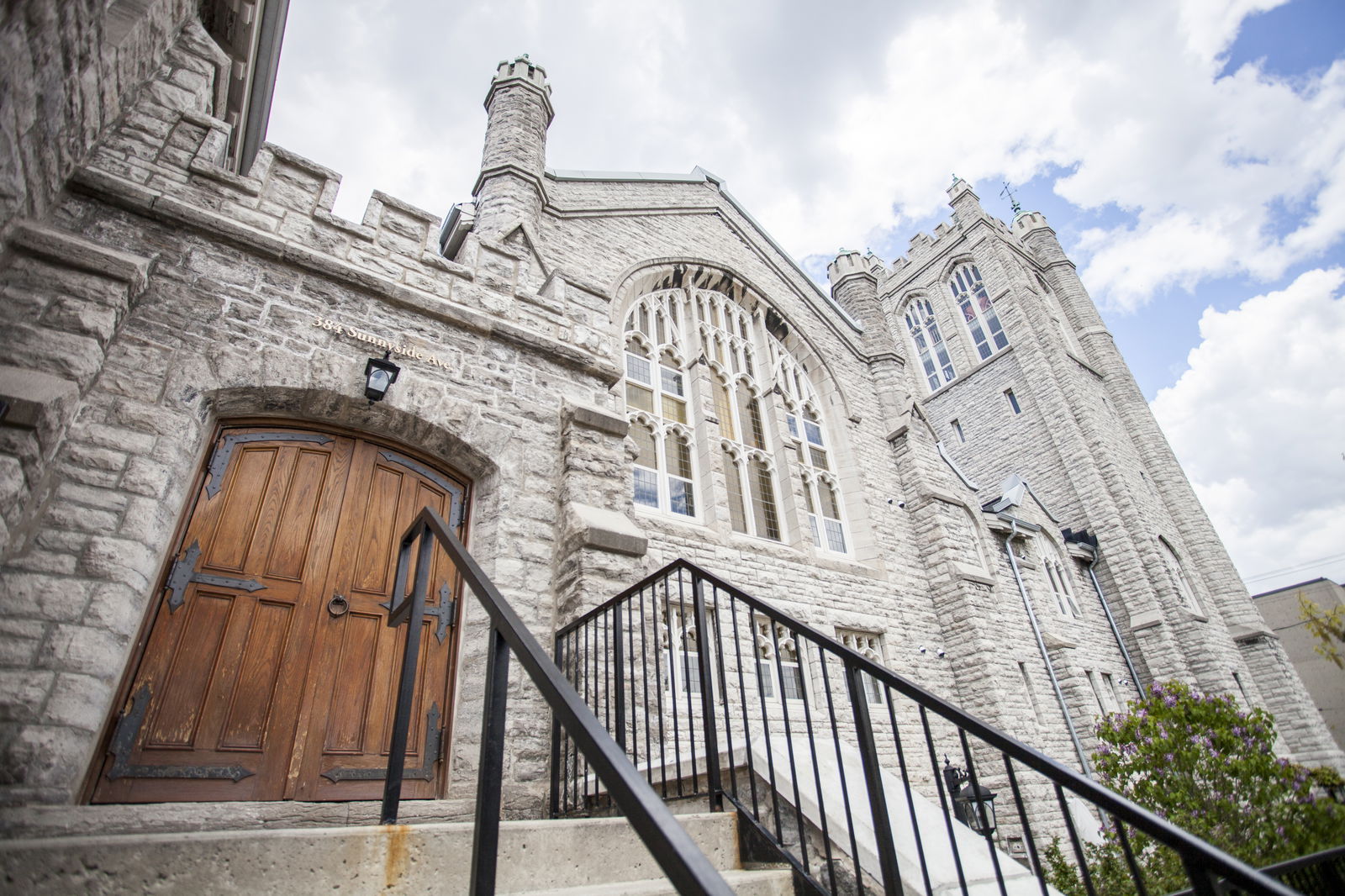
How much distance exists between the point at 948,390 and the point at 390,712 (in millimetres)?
22074

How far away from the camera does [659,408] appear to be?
8.87 m

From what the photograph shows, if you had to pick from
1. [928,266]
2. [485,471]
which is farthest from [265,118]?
[928,266]

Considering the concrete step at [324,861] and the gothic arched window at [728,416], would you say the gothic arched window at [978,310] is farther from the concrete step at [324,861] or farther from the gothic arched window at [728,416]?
the concrete step at [324,861]

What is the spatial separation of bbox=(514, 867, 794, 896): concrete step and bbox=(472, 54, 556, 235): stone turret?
727cm

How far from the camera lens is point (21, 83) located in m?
3.14

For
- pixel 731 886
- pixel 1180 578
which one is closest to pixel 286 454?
pixel 731 886

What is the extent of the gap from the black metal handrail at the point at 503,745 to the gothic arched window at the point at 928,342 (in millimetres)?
22823

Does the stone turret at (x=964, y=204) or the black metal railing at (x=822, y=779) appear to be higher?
the stone turret at (x=964, y=204)

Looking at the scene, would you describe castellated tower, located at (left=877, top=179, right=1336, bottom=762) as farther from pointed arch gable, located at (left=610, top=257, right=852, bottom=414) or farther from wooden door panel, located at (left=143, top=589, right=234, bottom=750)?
wooden door panel, located at (left=143, top=589, right=234, bottom=750)

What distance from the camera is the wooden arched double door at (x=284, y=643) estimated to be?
10.4 ft

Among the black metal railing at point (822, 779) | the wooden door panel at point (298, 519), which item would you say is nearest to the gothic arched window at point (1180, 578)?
the black metal railing at point (822, 779)

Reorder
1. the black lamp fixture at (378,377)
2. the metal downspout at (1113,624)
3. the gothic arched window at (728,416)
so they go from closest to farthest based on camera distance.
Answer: the black lamp fixture at (378,377), the gothic arched window at (728,416), the metal downspout at (1113,624)

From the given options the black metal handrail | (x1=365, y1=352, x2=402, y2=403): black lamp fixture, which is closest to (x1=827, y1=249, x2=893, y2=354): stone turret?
(x1=365, y1=352, x2=402, y2=403): black lamp fixture

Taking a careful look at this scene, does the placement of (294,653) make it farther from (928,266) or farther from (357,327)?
(928,266)
